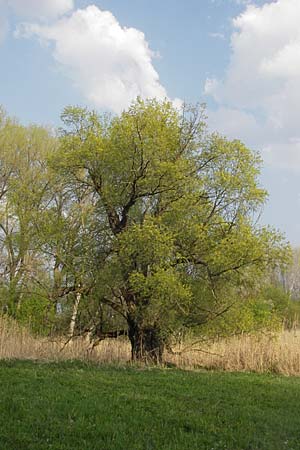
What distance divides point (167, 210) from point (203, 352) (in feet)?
13.9

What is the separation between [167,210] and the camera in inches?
592

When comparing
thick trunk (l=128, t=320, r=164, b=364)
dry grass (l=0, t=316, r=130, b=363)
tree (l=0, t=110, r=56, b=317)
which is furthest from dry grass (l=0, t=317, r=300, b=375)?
tree (l=0, t=110, r=56, b=317)

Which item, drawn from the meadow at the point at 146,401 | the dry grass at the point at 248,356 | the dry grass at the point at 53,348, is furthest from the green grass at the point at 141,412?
the dry grass at the point at 53,348

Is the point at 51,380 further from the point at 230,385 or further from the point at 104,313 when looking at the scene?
the point at 104,313

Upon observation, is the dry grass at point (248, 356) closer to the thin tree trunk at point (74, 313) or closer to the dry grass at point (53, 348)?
the dry grass at point (53, 348)

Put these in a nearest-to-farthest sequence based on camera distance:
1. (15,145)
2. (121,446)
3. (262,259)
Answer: (121,446)
(262,259)
(15,145)

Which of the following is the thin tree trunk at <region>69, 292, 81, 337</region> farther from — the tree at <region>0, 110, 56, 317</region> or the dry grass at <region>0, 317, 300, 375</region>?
the tree at <region>0, 110, 56, 317</region>

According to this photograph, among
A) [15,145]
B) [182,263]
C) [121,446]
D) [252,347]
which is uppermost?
[15,145]

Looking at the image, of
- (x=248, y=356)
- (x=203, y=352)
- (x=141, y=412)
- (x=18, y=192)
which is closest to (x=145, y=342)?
(x=203, y=352)

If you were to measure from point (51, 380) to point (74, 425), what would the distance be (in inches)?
133

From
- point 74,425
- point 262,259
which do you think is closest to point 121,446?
point 74,425

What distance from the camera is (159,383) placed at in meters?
10.1

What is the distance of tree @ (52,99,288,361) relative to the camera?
14.2 metres

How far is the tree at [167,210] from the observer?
14.2 metres
